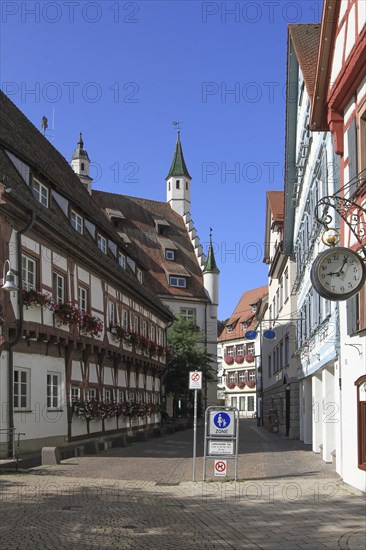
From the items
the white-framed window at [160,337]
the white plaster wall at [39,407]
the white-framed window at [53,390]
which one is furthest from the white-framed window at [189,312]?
the white plaster wall at [39,407]

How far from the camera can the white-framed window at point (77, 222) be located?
983 inches

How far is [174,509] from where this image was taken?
11289 millimetres

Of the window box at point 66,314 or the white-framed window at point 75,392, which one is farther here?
the white-framed window at point 75,392

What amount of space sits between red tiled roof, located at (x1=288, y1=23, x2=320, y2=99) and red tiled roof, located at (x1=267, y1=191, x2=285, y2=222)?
13.6 metres

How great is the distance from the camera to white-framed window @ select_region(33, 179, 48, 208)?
2121 centimetres

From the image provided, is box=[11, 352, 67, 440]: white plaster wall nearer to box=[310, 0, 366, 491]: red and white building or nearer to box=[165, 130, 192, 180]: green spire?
box=[310, 0, 366, 491]: red and white building

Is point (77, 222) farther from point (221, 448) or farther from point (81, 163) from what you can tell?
point (81, 163)

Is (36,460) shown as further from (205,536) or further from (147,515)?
(205,536)

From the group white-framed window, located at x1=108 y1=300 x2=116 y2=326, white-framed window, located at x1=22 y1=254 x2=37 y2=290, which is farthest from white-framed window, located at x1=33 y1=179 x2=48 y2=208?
white-framed window, located at x1=108 y1=300 x2=116 y2=326

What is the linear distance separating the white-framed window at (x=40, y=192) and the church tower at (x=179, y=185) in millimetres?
44513

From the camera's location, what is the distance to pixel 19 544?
323 inches

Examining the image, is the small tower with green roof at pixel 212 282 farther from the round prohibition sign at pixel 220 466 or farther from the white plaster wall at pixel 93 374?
the round prohibition sign at pixel 220 466

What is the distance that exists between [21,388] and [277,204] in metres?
25.6

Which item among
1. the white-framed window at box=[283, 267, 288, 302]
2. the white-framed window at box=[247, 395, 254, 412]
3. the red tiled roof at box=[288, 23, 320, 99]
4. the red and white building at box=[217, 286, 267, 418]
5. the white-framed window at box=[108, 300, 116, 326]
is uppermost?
the red tiled roof at box=[288, 23, 320, 99]
